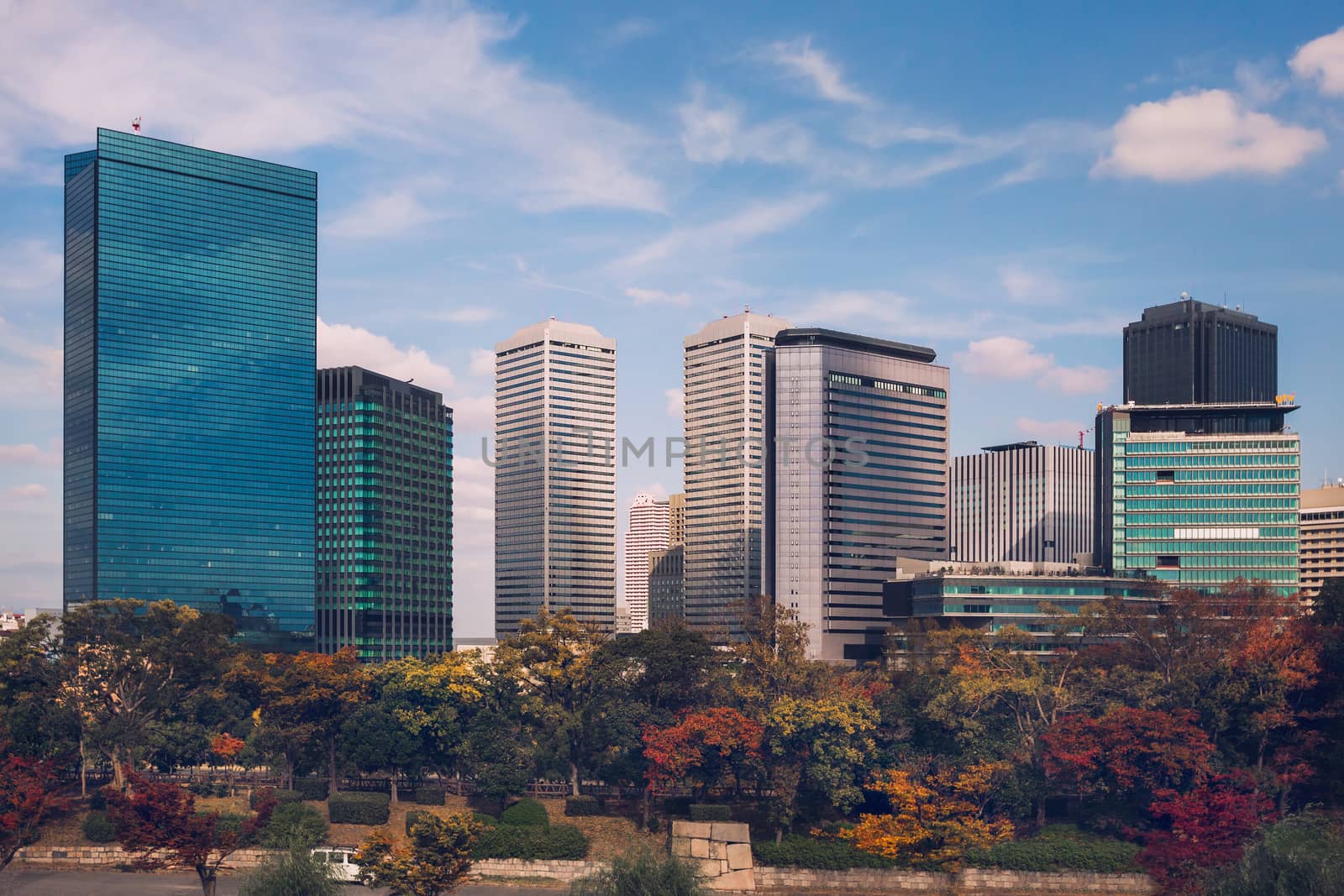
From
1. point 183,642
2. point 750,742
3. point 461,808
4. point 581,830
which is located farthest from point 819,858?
point 183,642

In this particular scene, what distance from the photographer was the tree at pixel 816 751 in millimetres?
108312

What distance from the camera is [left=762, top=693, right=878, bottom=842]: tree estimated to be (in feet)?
355

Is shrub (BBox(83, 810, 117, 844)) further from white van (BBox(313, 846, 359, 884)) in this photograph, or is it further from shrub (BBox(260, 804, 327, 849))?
white van (BBox(313, 846, 359, 884))

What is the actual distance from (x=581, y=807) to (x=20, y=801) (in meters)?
43.5

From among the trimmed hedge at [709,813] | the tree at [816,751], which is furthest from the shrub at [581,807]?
the tree at [816,751]

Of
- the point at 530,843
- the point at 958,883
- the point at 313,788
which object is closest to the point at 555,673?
the point at 530,843

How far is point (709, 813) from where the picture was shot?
109m

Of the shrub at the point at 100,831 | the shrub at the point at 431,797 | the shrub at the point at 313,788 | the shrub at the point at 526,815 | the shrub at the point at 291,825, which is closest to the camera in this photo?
the shrub at the point at 291,825

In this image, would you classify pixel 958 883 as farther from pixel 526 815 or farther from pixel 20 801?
pixel 20 801

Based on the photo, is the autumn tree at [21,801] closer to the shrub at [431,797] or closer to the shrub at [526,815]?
the shrub at [431,797]

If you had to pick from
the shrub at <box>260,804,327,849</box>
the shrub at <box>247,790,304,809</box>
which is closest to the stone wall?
the shrub at <box>260,804,327,849</box>

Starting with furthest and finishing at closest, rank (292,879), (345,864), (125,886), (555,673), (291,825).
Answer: (555,673) < (291,825) < (345,864) < (125,886) < (292,879)

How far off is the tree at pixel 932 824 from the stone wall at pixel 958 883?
4.77ft

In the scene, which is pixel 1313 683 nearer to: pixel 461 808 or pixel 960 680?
pixel 960 680
